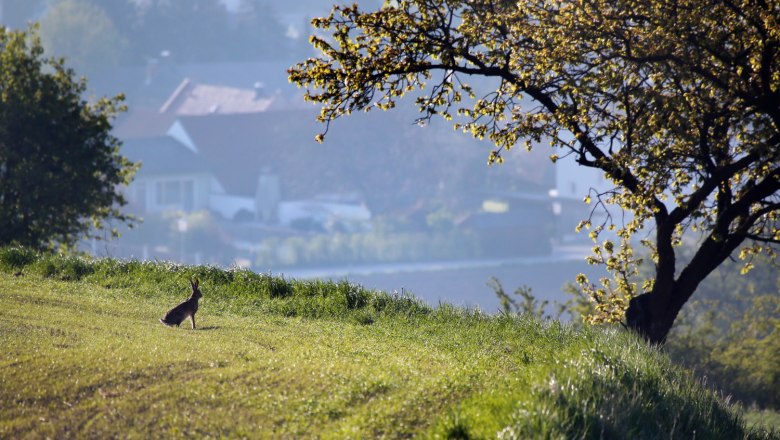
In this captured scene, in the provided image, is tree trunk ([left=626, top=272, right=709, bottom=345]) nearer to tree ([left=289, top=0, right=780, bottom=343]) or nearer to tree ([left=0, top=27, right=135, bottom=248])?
tree ([left=289, top=0, right=780, bottom=343])

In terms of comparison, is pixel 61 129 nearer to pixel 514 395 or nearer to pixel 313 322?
pixel 313 322

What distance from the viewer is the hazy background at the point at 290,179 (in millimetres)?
125938

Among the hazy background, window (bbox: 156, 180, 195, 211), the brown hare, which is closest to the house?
window (bbox: 156, 180, 195, 211)

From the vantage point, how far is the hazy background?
12594cm

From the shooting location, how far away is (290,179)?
5773 inches

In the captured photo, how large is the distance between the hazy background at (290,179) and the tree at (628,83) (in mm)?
97688

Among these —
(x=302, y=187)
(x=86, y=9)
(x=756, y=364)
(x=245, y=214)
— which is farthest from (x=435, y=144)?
(x=756, y=364)

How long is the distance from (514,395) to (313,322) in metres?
4.70

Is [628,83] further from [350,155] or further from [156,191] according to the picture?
[350,155]

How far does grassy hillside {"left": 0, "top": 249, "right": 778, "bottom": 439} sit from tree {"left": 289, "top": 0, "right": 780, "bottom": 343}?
132 inches

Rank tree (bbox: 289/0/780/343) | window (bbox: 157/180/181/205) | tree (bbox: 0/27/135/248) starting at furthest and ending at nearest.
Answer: window (bbox: 157/180/181/205)
tree (bbox: 0/27/135/248)
tree (bbox: 289/0/780/343)

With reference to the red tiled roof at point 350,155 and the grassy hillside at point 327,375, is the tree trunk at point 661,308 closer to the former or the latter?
the grassy hillside at point 327,375

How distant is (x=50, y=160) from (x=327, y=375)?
79.7 feet

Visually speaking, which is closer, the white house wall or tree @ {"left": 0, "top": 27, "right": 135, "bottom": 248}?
tree @ {"left": 0, "top": 27, "right": 135, "bottom": 248}
